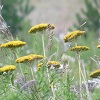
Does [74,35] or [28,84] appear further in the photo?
[74,35]

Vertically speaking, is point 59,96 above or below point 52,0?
below

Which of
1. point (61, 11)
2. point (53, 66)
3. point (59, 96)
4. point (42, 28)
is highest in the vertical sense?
point (61, 11)

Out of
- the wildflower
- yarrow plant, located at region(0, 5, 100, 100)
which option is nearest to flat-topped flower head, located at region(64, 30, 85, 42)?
yarrow plant, located at region(0, 5, 100, 100)

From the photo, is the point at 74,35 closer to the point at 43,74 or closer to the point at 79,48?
the point at 79,48

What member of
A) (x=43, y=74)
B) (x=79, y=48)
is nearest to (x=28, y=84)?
(x=43, y=74)

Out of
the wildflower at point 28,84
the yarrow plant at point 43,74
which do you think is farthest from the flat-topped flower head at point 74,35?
the wildflower at point 28,84

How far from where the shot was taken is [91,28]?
57.7ft

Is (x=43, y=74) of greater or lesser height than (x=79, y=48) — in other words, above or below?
below

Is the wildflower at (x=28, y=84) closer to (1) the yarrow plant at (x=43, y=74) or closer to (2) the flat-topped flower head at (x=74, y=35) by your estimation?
(1) the yarrow plant at (x=43, y=74)

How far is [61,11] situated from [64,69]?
31592 millimetres

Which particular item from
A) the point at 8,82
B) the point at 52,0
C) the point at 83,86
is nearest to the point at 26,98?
the point at 8,82

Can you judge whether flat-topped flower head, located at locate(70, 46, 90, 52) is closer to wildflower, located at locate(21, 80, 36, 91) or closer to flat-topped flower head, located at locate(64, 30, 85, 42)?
flat-topped flower head, located at locate(64, 30, 85, 42)

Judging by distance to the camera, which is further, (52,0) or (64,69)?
(52,0)

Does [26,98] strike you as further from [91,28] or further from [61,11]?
[61,11]
